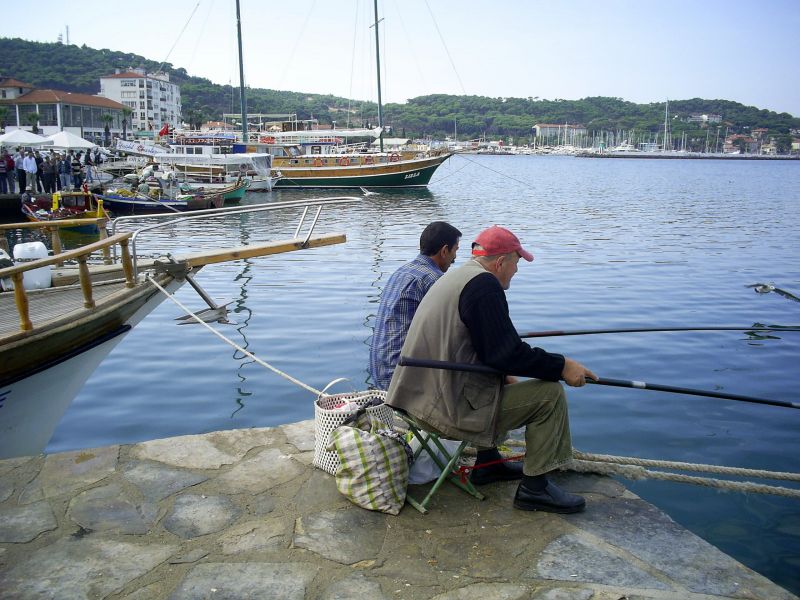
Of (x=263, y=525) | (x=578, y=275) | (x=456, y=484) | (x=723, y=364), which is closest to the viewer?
(x=263, y=525)

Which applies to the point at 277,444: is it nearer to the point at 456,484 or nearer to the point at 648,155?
the point at 456,484

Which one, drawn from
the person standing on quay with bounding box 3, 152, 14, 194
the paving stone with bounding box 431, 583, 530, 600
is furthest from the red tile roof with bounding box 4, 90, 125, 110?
the paving stone with bounding box 431, 583, 530, 600

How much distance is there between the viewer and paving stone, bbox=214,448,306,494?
13.9ft

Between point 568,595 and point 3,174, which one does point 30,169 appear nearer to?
point 3,174

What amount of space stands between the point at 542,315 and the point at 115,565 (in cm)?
932

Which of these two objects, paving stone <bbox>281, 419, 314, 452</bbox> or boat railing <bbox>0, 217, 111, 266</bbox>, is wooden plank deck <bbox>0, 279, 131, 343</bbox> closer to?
boat railing <bbox>0, 217, 111, 266</bbox>

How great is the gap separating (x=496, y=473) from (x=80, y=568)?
7.57 feet

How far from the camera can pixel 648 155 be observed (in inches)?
7136

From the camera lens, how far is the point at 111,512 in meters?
3.90

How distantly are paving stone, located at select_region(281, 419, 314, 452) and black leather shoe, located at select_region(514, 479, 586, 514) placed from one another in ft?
4.87

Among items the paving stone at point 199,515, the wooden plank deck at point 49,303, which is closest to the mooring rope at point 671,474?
the paving stone at point 199,515

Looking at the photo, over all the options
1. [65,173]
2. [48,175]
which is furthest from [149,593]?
[65,173]

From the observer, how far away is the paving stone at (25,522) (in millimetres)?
3654

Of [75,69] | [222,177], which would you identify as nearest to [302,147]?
[222,177]
